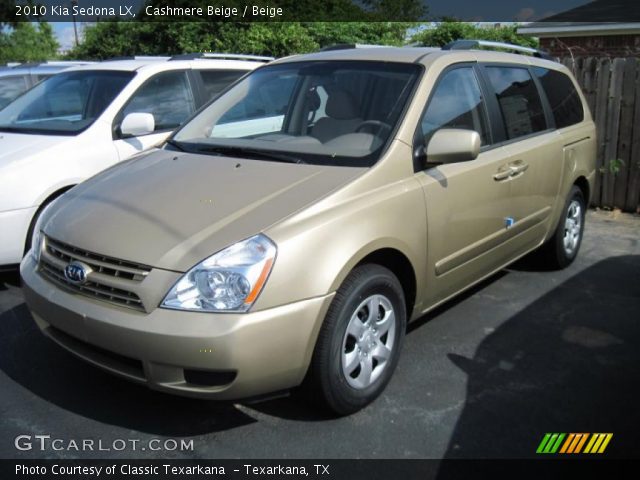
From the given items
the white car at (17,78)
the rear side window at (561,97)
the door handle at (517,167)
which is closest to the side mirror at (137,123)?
the door handle at (517,167)

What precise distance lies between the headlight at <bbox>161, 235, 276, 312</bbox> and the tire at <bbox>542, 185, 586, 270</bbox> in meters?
3.42

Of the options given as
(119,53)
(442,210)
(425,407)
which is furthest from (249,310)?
(119,53)

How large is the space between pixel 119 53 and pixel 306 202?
56.4 feet

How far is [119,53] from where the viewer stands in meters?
18.4

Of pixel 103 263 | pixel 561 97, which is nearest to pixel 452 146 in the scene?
pixel 103 263

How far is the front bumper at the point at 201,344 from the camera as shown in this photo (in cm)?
267

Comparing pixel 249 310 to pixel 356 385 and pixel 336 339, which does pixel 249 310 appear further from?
pixel 356 385

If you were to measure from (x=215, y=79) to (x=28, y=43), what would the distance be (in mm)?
33354

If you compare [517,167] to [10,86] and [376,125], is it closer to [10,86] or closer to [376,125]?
[376,125]

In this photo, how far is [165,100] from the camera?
598cm

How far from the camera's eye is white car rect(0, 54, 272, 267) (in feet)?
15.5

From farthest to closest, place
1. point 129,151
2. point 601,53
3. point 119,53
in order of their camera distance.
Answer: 1. point 119,53
2. point 601,53
3. point 129,151

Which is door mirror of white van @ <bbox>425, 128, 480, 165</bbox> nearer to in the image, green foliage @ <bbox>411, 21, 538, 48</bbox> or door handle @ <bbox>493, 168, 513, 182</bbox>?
door handle @ <bbox>493, 168, 513, 182</bbox>

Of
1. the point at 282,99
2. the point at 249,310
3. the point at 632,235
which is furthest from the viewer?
the point at 632,235
